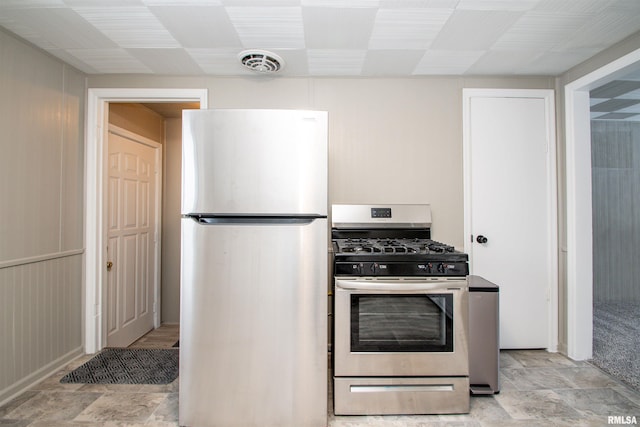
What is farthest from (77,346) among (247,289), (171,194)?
(247,289)

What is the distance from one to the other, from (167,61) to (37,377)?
238 cm

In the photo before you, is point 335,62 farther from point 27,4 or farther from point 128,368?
point 128,368

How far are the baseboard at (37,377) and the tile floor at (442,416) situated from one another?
4 cm

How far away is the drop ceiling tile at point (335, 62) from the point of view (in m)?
2.20

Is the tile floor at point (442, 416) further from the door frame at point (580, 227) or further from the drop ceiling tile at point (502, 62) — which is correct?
the drop ceiling tile at point (502, 62)

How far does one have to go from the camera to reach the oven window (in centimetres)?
178

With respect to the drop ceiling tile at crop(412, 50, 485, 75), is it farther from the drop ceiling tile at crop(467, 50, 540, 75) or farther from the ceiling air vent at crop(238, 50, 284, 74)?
the ceiling air vent at crop(238, 50, 284, 74)

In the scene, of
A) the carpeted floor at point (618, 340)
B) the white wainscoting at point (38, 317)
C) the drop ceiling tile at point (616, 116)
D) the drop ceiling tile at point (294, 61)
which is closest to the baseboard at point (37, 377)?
the white wainscoting at point (38, 317)

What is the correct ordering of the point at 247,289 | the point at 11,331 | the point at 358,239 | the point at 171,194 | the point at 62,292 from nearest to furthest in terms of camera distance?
1. the point at 247,289
2. the point at 11,331
3. the point at 62,292
4. the point at 358,239
5. the point at 171,194

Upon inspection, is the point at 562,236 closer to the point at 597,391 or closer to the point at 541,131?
the point at 541,131

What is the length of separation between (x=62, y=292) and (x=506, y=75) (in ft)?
12.8

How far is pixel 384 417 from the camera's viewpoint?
1.79 m

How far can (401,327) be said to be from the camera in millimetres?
1790

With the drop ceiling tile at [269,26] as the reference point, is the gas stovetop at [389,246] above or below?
below
